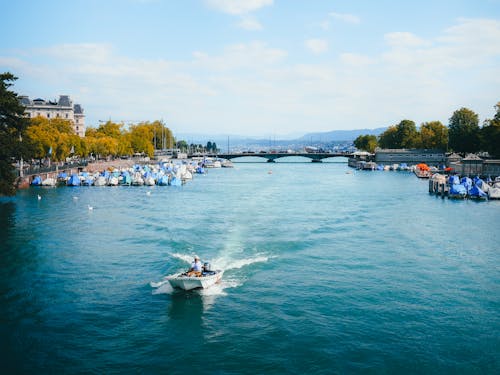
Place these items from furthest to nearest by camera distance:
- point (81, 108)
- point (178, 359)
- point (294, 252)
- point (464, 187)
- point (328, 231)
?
1. point (81, 108)
2. point (464, 187)
3. point (328, 231)
4. point (294, 252)
5. point (178, 359)

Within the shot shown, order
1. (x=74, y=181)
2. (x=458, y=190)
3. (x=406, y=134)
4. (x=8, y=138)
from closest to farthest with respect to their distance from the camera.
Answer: (x=8, y=138), (x=458, y=190), (x=74, y=181), (x=406, y=134)

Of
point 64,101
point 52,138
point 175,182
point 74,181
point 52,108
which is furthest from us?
point 64,101

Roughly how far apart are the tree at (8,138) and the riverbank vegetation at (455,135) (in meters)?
92.4

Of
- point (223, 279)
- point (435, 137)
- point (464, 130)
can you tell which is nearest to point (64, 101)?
point (435, 137)

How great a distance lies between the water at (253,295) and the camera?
22281 mm

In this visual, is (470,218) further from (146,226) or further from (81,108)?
(81,108)

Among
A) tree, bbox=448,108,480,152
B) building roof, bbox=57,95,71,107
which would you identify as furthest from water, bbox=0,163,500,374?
building roof, bbox=57,95,71,107

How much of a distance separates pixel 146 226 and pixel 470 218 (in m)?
37.8

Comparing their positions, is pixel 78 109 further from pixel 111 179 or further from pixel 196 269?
pixel 196 269

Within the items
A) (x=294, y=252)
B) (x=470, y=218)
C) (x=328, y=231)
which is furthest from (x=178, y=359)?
(x=470, y=218)

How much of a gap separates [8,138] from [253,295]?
43581 millimetres

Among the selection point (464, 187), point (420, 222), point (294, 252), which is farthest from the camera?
point (464, 187)

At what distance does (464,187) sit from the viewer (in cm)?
7981

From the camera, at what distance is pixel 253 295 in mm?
29875
